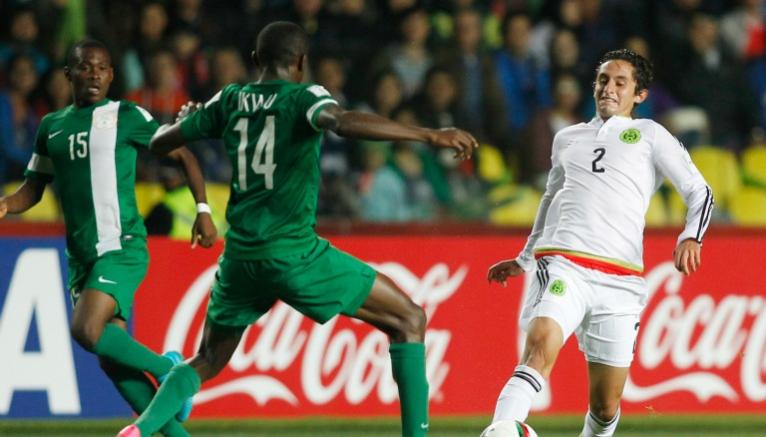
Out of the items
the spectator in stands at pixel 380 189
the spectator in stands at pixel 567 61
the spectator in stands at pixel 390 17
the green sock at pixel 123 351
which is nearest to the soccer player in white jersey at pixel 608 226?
the green sock at pixel 123 351

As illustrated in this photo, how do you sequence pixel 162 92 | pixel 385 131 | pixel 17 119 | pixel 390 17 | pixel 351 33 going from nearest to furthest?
pixel 385 131
pixel 17 119
pixel 162 92
pixel 351 33
pixel 390 17

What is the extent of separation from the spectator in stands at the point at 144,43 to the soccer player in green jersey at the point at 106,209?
431 cm

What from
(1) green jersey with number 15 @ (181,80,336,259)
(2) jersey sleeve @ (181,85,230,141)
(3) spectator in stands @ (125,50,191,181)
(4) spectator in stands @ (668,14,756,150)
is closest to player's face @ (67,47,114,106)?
(2) jersey sleeve @ (181,85,230,141)

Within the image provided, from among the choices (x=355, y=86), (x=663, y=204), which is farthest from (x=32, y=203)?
(x=663, y=204)

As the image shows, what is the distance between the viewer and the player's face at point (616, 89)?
6121mm

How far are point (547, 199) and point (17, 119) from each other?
5440mm

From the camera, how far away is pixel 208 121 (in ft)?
19.0

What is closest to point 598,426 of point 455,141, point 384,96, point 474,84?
point 455,141

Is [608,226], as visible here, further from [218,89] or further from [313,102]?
[218,89]

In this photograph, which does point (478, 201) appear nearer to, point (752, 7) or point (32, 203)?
point (752, 7)

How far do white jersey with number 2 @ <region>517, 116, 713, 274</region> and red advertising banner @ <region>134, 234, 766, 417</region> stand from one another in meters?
2.62

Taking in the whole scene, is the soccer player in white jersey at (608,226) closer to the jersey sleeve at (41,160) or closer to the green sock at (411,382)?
the green sock at (411,382)

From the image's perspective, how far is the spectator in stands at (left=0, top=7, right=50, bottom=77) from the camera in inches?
426

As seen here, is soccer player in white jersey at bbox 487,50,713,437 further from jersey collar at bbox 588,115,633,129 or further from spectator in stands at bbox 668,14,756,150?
spectator in stands at bbox 668,14,756,150
